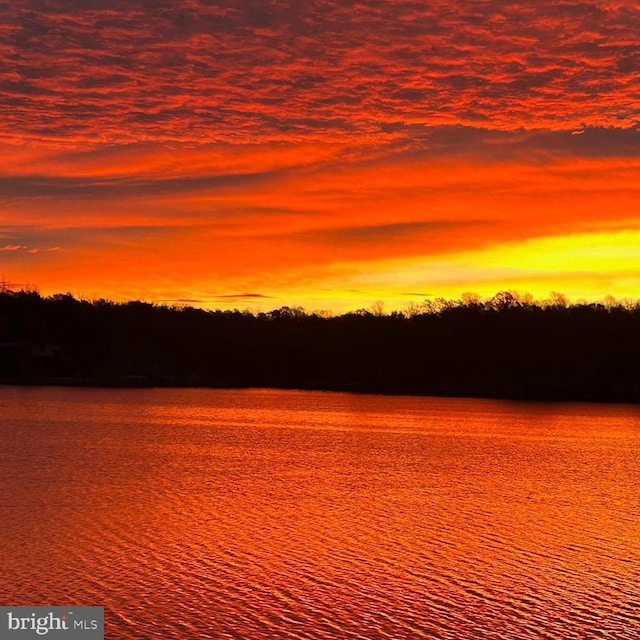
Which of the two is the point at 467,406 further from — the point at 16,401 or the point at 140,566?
the point at 140,566

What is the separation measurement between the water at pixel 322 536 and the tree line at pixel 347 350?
222ft

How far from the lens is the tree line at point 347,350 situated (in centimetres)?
11475

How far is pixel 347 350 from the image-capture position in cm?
13500

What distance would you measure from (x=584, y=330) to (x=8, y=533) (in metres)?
103

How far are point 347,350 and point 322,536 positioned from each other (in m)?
112

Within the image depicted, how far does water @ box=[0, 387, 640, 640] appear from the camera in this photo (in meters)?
16.5

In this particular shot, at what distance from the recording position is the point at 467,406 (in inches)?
3629

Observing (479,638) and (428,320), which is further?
(428,320)

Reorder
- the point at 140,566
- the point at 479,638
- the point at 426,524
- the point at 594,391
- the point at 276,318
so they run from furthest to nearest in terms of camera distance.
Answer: the point at 276,318
the point at 594,391
the point at 426,524
the point at 140,566
the point at 479,638

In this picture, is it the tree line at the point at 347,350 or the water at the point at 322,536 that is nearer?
the water at the point at 322,536

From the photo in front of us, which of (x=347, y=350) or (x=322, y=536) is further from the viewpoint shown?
(x=347, y=350)

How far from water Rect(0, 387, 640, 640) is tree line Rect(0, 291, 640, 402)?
67517 millimetres

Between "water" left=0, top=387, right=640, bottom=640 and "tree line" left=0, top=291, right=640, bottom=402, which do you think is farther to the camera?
"tree line" left=0, top=291, right=640, bottom=402

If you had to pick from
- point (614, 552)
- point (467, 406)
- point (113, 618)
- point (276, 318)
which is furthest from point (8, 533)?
point (276, 318)
